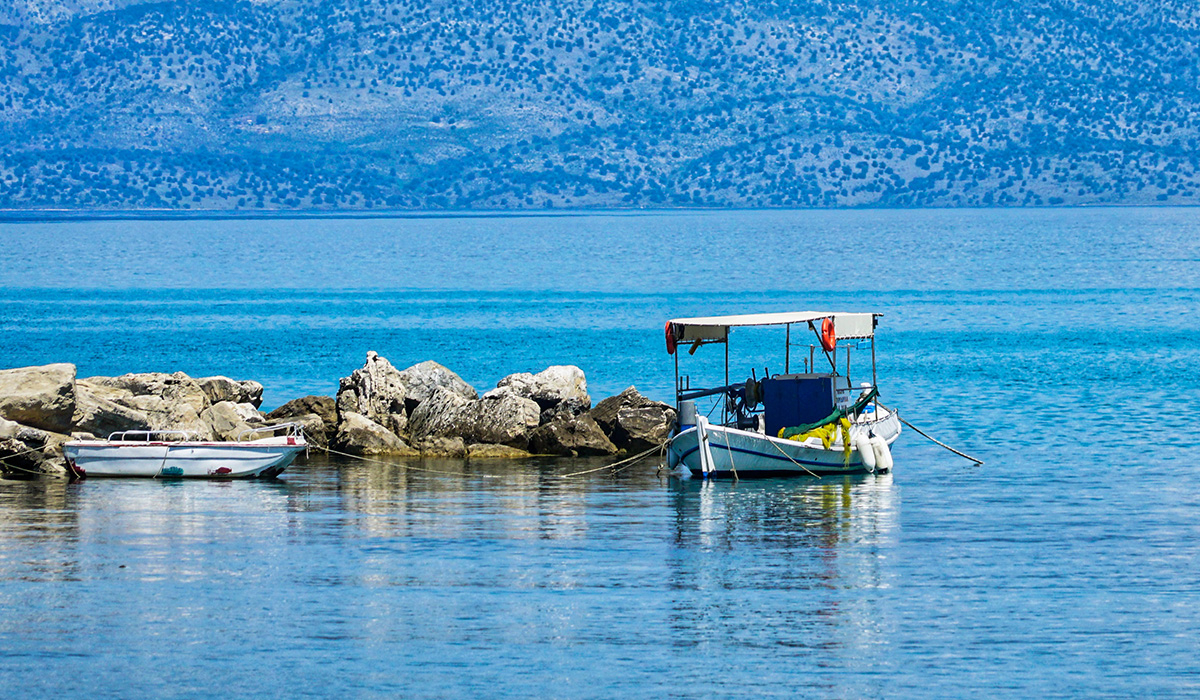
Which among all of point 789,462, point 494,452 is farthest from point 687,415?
point 494,452

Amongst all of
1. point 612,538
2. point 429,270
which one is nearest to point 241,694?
point 612,538

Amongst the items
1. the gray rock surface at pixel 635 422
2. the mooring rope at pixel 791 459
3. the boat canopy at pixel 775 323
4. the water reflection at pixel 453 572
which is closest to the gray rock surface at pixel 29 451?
the water reflection at pixel 453 572

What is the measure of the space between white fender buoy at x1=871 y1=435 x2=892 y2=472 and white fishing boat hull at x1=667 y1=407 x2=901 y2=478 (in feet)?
0.77

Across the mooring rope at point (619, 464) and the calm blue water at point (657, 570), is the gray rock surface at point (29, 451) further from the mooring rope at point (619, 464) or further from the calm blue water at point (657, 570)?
the mooring rope at point (619, 464)

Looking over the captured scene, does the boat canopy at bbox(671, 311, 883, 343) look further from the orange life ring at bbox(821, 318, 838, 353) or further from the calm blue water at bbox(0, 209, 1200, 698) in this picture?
the calm blue water at bbox(0, 209, 1200, 698)

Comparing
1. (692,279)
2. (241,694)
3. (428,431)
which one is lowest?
(241,694)

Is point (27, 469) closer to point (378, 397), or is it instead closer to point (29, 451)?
point (29, 451)

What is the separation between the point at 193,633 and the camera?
21328 millimetres

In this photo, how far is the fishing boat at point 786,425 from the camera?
110 feet

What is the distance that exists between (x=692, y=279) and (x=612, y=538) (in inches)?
3640

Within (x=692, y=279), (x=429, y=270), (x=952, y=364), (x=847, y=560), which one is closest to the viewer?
(x=847, y=560)

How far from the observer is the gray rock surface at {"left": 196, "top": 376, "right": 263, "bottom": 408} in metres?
40.8

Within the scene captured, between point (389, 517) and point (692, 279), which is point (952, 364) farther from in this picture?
point (692, 279)

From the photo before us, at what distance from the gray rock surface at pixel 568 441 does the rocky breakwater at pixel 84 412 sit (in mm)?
6368
